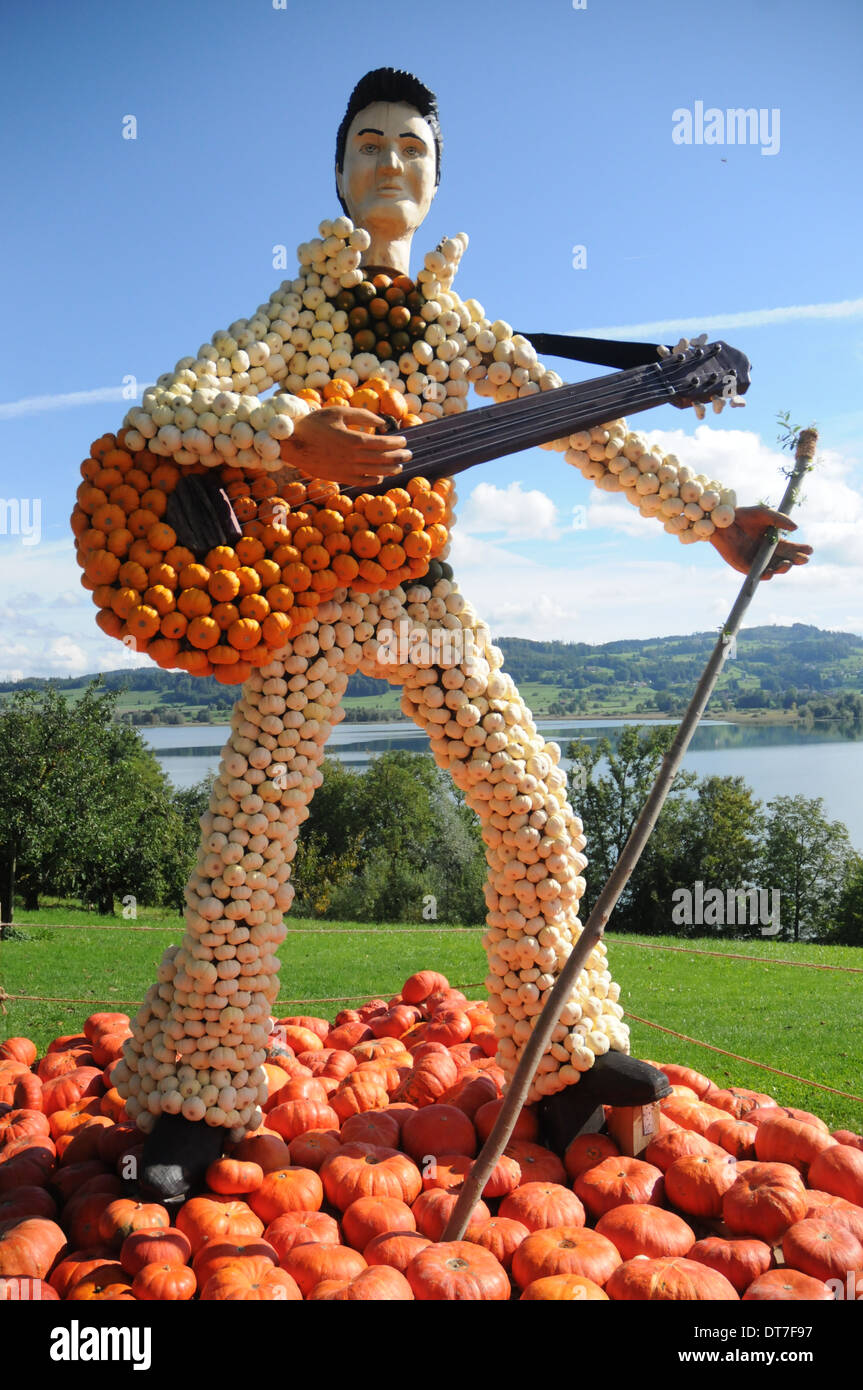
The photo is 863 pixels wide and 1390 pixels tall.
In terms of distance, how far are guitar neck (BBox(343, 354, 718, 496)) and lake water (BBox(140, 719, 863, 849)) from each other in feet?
91.3

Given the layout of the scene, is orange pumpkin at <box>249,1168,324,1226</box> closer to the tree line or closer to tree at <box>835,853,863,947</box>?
the tree line

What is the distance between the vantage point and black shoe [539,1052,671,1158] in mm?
3629

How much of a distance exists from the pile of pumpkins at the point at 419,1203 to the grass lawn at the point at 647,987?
114 cm

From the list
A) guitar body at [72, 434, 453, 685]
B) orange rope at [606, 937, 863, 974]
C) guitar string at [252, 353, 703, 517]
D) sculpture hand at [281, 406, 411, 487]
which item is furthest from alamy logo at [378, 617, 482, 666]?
orange rope at [606, 937, 863, 974]

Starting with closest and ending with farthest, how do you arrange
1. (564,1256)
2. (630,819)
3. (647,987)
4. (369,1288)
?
(369,1288), (564,1256), (647,987), (630,819)

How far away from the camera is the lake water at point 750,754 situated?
A: 40.3 meters

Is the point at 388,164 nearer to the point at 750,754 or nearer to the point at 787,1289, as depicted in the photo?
the point at 787,1289

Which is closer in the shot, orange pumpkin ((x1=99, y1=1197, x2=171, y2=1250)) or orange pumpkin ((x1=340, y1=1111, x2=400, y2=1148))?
orange pumpkin ((x1=99, y1=1197, x2=171, y2=1250))

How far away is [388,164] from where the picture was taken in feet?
12.0

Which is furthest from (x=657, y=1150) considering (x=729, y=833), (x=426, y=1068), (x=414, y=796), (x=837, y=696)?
(x=837, y=696)

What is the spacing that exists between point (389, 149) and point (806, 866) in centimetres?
2084

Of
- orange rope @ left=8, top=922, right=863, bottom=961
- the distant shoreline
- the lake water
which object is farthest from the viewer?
the lake water

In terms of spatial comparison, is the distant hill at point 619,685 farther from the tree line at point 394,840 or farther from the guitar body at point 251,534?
the guitar body at point 251,534
